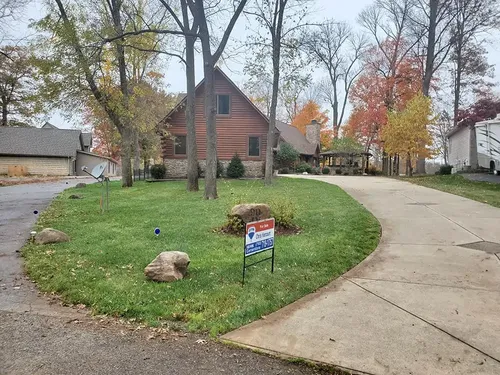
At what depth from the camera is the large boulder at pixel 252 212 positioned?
6.89 m

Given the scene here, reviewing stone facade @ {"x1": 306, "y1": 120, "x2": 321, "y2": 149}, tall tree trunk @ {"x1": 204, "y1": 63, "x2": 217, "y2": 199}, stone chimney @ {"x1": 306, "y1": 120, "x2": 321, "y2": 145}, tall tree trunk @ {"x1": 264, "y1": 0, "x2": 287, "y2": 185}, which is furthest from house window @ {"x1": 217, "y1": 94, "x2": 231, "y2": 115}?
stone chimney @ {"x1": 306, "y1": 120, "x2": 321, "y2": 145}

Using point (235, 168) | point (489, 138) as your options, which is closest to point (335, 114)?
point (235, 168)

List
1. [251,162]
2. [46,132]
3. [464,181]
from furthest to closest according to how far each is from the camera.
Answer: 1. [46,132]
2. [251,162]
3. [464,181]

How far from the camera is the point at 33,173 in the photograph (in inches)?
1567

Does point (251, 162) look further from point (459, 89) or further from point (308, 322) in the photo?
point (308, 322)

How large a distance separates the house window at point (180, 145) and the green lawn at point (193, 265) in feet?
57.7

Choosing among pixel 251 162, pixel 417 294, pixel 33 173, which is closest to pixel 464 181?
pixel 251 162

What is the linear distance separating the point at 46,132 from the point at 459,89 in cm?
4449

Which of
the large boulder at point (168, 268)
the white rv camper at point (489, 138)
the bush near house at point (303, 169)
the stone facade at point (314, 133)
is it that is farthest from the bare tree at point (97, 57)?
the stone facade at point (314, 133)

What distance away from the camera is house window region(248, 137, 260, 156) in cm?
2698

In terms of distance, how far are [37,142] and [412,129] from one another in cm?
3950

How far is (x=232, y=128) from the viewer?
87.7 ft

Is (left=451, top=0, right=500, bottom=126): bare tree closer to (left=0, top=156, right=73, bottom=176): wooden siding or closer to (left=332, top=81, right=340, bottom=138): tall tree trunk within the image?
(left=332, top=81, right=340, bottom=138): tall tree trunk

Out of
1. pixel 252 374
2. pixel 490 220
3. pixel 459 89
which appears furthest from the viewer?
pixel 459 89
